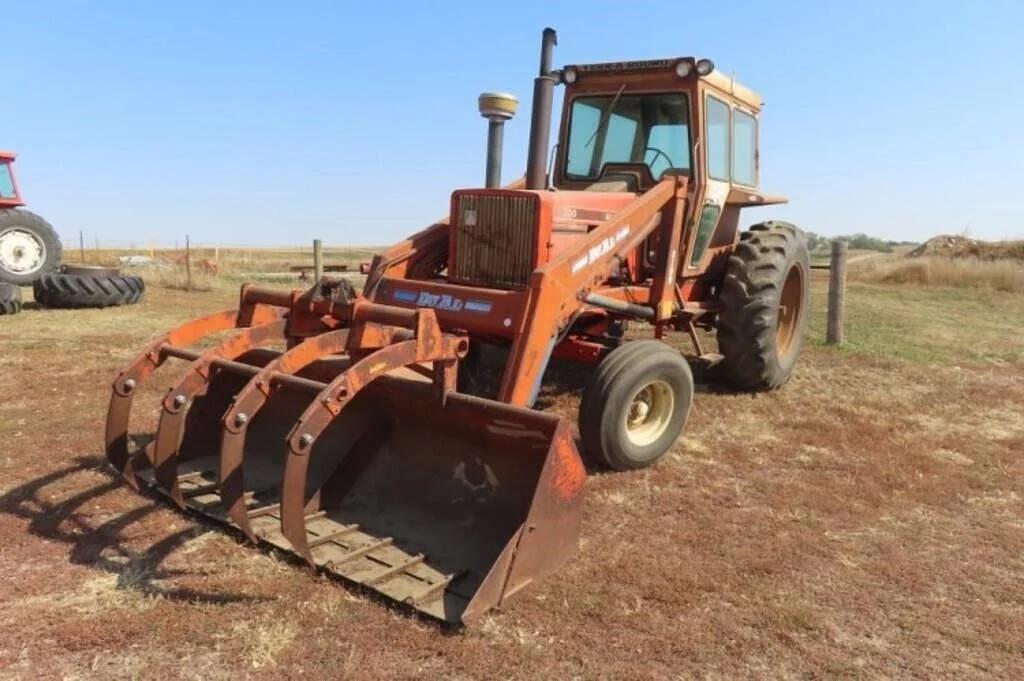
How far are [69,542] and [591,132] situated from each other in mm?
4641

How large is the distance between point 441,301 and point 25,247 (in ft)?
38.1

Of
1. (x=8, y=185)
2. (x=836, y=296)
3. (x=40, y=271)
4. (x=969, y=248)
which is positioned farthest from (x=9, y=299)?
(x=969, y=248)

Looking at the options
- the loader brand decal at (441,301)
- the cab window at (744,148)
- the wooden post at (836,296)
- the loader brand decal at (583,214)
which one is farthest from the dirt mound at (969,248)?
the loader brand decal at (441,301)

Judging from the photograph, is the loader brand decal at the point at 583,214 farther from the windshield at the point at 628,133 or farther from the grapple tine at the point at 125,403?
the grapple tine at the point at 125,403

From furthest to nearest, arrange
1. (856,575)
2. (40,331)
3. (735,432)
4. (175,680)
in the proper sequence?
(40,331)
(735,432)
(856,575)
(175,680)

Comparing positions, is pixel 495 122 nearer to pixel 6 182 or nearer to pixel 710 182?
pixel 710 182

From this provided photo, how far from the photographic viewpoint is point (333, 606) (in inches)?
125

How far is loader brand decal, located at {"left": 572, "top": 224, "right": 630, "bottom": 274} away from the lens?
4699 mm

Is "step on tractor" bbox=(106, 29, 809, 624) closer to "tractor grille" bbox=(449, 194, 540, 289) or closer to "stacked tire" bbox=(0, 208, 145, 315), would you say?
"tractor grille" bbox=(449, 194, 540, 289)

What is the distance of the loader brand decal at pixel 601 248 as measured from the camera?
185 inches

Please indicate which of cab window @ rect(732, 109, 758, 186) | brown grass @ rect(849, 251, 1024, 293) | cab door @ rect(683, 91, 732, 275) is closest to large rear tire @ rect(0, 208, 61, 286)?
cab door @ rect(683, 91, 732, 275)

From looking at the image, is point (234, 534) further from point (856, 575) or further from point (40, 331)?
point (40, 331)

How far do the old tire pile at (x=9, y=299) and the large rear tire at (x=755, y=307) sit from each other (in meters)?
10.4

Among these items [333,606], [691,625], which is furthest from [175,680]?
[691,625]
